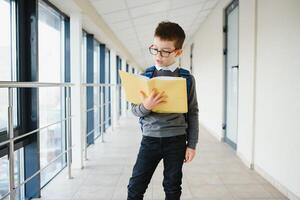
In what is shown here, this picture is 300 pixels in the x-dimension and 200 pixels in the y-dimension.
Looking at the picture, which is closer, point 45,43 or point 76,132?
point 45,43

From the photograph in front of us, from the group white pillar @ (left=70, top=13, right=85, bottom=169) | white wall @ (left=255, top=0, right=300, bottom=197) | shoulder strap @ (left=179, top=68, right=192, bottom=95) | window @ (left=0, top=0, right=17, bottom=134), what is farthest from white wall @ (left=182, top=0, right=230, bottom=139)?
shoulder strap @ (left=179, top=68, right=192, bottom=95)

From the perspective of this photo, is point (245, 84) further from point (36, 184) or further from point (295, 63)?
point (36, 184)

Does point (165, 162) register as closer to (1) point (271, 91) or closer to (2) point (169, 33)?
(2) point (169, 33)

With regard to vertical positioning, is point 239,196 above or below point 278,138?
below

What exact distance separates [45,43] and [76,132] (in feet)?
3.34

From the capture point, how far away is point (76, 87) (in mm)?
3277

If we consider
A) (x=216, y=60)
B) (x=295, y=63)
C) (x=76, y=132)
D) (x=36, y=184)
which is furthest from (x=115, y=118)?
(x=295, y=63)

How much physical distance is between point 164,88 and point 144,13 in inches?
140

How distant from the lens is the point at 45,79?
2.97 m

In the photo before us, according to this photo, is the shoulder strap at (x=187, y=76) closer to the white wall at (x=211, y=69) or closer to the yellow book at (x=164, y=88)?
the yellow book at (x=164, y=88)

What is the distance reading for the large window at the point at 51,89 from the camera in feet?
9.39

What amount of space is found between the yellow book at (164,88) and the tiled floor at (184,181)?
4.47 feet

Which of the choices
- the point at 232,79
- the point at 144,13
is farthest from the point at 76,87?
the point at 232,79

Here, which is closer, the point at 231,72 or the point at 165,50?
the point at 165,50
